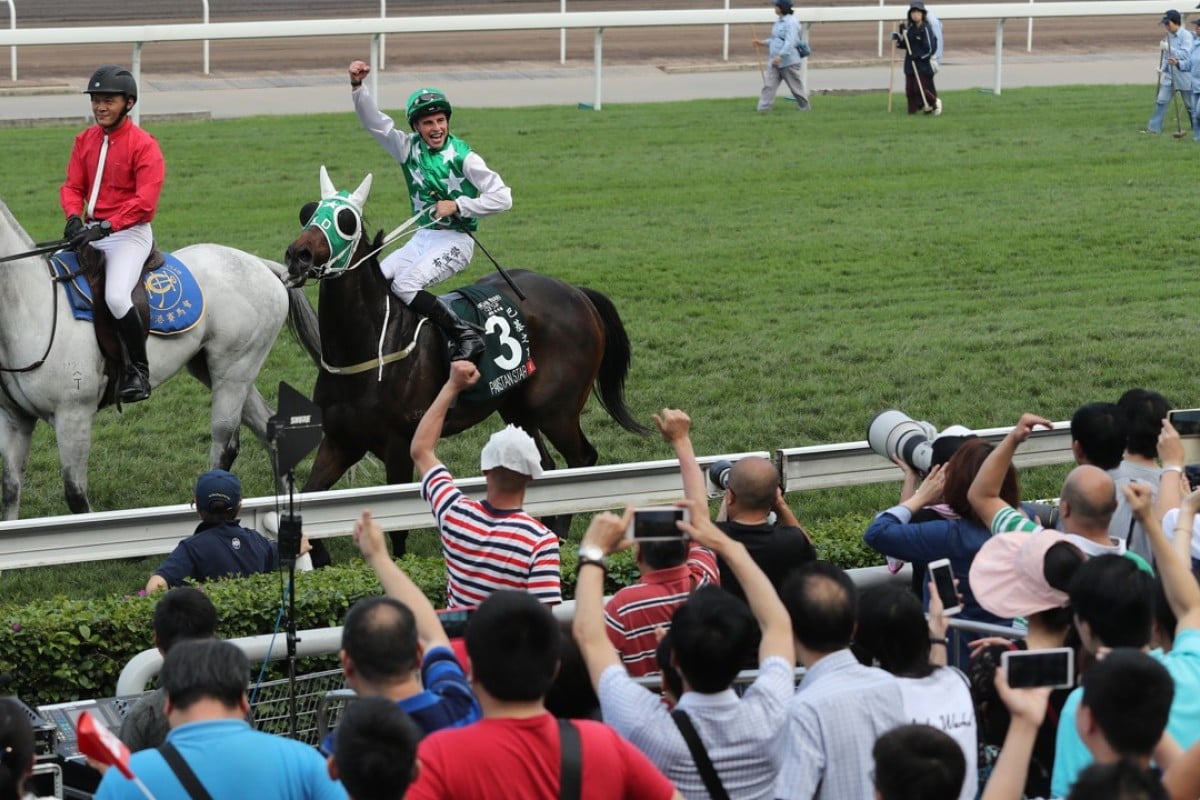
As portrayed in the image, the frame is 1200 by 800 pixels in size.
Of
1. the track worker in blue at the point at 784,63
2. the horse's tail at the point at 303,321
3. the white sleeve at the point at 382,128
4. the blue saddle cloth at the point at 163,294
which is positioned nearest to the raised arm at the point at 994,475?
the white sleeve at the point at 382,128

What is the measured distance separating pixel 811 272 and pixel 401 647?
11498mm

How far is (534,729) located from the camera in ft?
13.3

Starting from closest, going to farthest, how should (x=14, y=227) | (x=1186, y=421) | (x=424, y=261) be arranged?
1. (x=1186, y=421)
2. (x=14, y=227)
3. (x=424, y=261)

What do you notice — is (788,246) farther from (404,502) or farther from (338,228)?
(404,502)

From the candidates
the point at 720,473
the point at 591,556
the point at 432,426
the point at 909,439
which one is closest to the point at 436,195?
the point at 720,473

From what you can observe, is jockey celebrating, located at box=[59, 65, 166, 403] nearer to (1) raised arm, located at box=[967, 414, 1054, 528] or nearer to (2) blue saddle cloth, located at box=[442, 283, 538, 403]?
(2) blue saddle cloth, located at box=[442, 283, 538, 403]

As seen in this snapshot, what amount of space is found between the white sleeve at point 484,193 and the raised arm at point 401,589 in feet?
16.0

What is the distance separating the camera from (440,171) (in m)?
9.70

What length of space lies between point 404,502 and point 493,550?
2.92 meters

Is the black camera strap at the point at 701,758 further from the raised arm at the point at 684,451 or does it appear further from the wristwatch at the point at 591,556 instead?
the raised arm at the point at 684,451

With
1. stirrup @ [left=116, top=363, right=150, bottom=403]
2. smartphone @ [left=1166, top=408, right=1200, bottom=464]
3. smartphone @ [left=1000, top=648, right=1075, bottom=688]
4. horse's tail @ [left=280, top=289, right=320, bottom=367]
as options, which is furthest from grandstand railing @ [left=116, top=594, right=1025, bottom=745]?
horse's tail @ [left=280, top=289, right=320, bottom=367]

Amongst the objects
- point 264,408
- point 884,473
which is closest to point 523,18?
point 264,408

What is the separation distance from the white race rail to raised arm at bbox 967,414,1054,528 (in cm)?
1465

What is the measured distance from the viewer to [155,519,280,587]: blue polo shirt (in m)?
7.56
